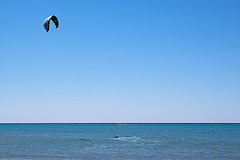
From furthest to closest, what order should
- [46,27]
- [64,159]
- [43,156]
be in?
[43,156]
[64,159]
[46,27]

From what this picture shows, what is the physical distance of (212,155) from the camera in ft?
122

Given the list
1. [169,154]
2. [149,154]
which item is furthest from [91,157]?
[169,154]

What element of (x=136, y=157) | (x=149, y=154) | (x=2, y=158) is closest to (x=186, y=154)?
(x=149, y=154)

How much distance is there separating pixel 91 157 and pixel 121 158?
4392 millimetres

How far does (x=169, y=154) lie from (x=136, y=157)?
6.21 metres

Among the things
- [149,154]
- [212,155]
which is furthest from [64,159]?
[212,155]

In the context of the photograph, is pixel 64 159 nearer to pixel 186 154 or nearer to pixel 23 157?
pixel 23 157

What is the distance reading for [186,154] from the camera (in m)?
37.6

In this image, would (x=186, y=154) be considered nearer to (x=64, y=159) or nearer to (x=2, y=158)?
(x=64, y=159)

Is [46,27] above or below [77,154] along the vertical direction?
above

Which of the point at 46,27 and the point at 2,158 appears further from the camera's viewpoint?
the point at 2,158

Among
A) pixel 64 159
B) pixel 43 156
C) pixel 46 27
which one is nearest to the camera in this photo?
pixel 46 27

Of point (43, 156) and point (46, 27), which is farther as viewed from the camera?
point (43, 156)

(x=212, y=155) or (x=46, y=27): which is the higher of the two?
(x=46, y=27)
